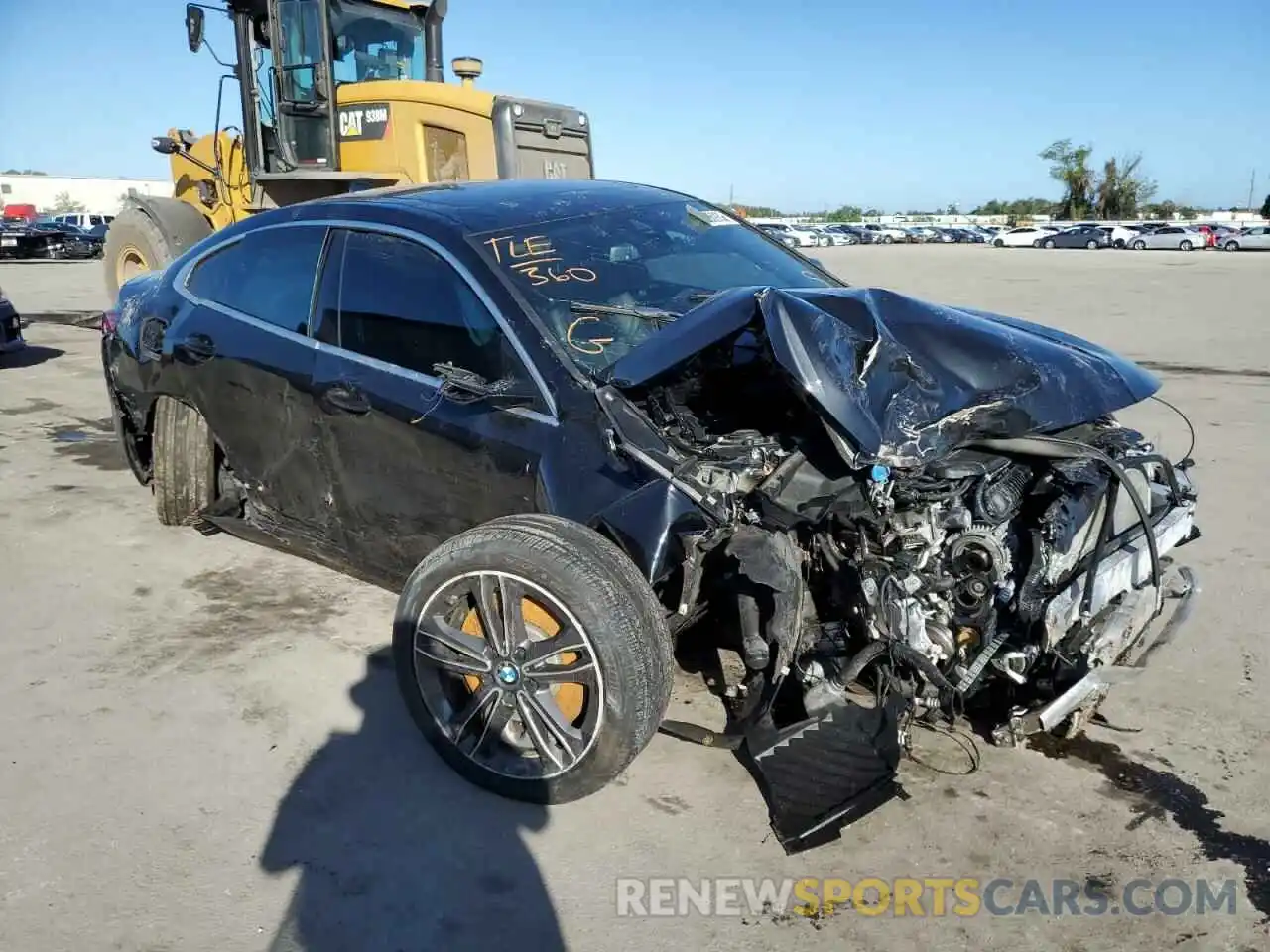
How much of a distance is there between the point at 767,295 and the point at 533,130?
24.9 feet

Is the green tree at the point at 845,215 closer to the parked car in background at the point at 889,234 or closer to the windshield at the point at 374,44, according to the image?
the parked car in background at the point at 889,234

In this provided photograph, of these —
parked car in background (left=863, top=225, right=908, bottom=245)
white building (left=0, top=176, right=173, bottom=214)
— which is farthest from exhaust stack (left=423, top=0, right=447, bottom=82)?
white building (left=0, top=176, right=173, bottom=214)

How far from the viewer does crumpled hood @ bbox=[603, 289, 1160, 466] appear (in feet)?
9.10

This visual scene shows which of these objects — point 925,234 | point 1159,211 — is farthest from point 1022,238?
point 1159,211

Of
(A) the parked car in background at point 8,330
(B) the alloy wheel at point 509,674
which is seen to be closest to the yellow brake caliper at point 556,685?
(B) the alloy wheel at point 509,674

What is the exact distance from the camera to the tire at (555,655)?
2793mm

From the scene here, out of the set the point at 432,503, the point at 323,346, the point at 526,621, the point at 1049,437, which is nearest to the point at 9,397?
the point at 323,346

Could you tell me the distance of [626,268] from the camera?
383 cm

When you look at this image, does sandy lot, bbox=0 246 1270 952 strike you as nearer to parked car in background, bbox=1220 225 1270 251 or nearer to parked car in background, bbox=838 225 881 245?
parked car in background, bbox=1220 225 1270 251

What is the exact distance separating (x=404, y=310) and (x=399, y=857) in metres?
1.94

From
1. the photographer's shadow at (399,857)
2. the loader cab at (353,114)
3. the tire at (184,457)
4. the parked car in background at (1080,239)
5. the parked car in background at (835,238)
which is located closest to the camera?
the photographer's shadow at (399,857)

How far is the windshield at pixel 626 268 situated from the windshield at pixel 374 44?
264 inches

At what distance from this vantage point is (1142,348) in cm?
1237

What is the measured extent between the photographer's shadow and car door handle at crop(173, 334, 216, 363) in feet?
6.57
